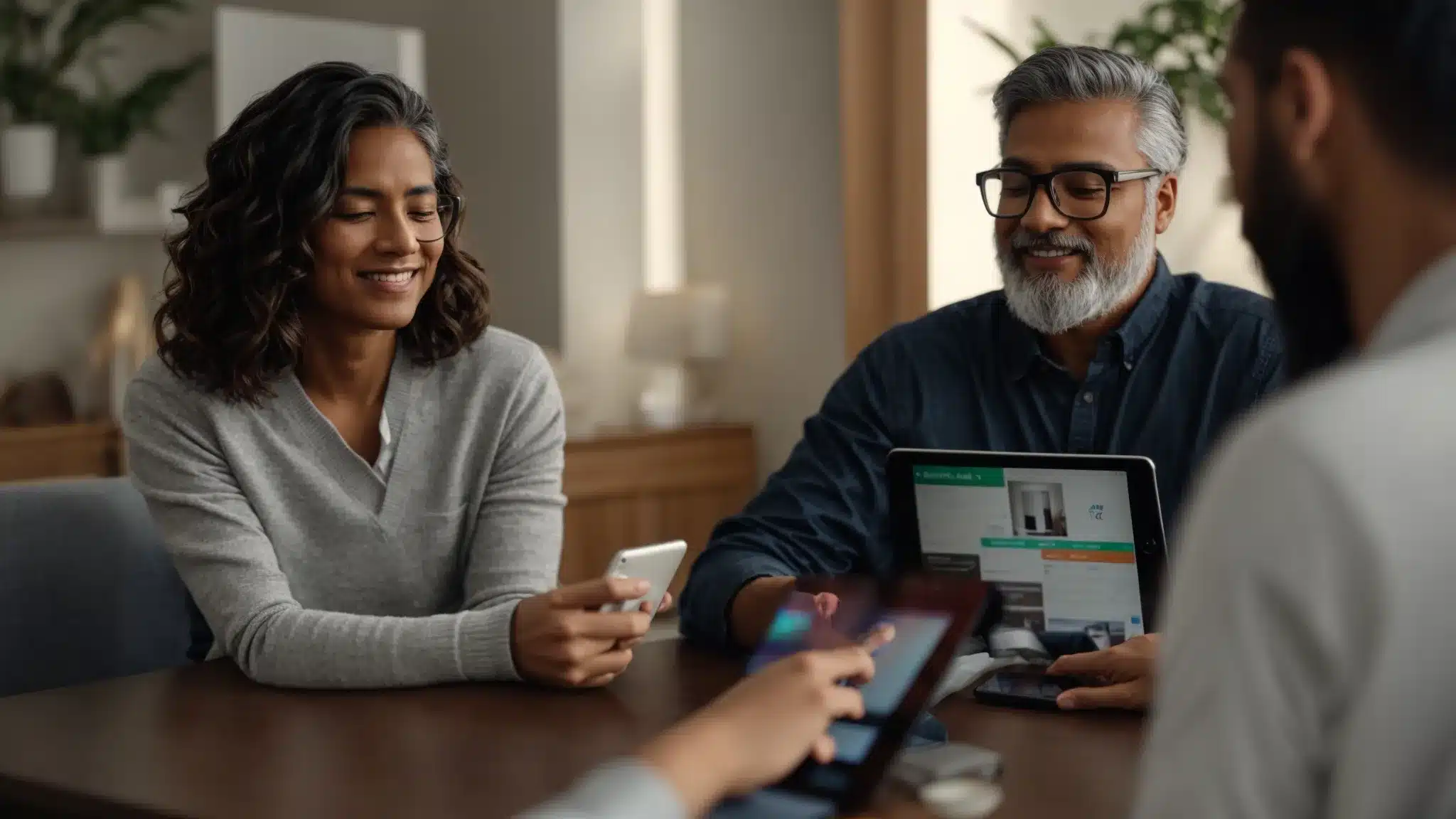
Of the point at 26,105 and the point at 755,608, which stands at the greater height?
the point at 26,105

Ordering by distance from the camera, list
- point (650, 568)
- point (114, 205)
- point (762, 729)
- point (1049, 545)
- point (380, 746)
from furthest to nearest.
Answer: point (114, 205)
point (650, 568)
point (1049, 545)
point (380, 746)
point (762, 729)

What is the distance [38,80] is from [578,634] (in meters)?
3.96

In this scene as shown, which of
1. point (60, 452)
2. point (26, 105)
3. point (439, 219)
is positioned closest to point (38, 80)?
point (26, 105)

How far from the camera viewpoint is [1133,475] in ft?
4.65

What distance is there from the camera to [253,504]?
6.07ft

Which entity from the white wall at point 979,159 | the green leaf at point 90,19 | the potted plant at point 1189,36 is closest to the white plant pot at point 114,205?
the green leaf at point 90,19

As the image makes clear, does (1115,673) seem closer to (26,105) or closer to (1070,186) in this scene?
(1070,186)

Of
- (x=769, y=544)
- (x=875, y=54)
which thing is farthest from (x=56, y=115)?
(x=769, y=544)

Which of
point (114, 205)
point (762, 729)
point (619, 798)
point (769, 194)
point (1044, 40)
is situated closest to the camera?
point (619, 798)

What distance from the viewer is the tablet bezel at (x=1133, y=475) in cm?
141

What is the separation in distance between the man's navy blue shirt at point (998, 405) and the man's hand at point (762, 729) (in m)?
0.67

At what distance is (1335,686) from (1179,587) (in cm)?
7

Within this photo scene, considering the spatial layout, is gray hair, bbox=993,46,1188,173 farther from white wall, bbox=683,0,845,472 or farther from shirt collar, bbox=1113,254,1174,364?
white wall, bbox=683,0,845,472

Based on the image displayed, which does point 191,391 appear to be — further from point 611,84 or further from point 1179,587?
point 611,84
